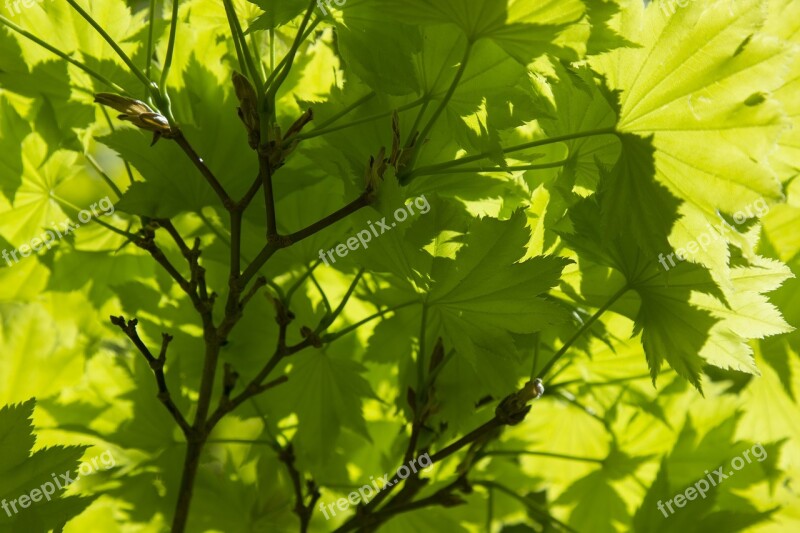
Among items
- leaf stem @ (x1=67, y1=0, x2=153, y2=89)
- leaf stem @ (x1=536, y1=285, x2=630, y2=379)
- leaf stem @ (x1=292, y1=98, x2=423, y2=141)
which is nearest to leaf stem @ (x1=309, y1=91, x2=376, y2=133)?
leaf stem @ (x1=292, y1=98, x2=423, y2=141)

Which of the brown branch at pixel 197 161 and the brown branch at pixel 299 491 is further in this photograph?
the brown branch at pixel 299 491

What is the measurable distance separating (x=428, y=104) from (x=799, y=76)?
353 mm

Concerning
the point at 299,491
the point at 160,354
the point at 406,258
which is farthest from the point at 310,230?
the point at 299,491

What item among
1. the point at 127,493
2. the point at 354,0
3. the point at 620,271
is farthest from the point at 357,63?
the point at 127,493

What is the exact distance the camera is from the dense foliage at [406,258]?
0.68 meters

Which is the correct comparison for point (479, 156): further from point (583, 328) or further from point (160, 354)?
point (160, 354)

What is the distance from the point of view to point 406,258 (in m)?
0.75

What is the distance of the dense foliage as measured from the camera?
2.22 feet

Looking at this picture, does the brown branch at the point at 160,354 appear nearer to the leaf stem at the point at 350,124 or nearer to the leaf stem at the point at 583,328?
the leaf stem at the point at 350,124

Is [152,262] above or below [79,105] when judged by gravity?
below

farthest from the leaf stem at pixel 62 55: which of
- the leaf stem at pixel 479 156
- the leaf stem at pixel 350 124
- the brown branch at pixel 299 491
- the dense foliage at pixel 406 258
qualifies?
the brown branch at pixel 299 491

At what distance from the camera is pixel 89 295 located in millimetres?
1069

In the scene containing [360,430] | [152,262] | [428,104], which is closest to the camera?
[428,104]

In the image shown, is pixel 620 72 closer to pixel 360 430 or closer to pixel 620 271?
pixel 620 271
